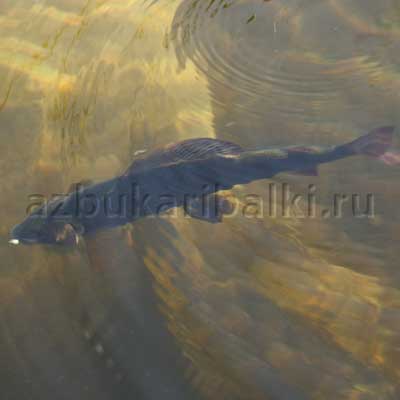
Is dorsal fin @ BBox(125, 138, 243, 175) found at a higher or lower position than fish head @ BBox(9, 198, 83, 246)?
higher

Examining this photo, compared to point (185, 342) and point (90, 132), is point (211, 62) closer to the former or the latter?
point (90, 132)

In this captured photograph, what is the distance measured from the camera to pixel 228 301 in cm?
376

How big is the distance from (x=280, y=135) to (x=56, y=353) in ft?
8.39

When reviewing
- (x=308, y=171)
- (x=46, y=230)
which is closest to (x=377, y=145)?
(x=308, y=171)

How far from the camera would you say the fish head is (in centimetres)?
407

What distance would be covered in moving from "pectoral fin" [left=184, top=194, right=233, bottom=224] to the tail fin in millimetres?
1097

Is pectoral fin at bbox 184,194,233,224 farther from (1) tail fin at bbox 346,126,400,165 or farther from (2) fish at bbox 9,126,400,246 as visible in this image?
(1) tail fin at bbox 346,126,400,165

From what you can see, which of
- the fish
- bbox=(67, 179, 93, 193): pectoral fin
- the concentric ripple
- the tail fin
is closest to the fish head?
the fish

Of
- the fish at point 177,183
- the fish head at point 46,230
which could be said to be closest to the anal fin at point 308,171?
the fish at point 177,183

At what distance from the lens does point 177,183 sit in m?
4.32

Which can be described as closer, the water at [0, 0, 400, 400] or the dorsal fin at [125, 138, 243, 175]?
the water at [0, 0, 400, 400]

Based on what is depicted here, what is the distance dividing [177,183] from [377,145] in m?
1.62

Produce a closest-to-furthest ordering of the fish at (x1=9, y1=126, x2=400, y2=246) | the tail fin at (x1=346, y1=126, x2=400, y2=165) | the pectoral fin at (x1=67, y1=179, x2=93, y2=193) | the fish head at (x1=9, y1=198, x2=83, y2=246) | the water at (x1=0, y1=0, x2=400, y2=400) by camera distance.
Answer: the water at (x1=0, y1=0, x2=400, y2=400) < the fish head at (x1=9, y1=198, x2=83, y2=246) < the fish at (x1=9, y1=126, x2=400, y2=246) < the pectoral fin at (x1=67, y1=179, x2=93, y2=193) < the tail fin at (x1=346, y1=126, x2=400, y2=165)

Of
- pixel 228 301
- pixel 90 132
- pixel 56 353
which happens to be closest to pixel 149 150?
pixel 90 132
